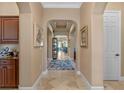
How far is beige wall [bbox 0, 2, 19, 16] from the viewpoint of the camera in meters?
6.09

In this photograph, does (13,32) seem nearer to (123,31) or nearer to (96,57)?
(96,57)

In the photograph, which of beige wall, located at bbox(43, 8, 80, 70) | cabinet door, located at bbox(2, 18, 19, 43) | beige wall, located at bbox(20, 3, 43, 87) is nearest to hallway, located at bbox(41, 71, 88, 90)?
beige wall, located at bbox(20, 3, 43, 87)

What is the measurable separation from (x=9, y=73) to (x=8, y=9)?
2.02 m

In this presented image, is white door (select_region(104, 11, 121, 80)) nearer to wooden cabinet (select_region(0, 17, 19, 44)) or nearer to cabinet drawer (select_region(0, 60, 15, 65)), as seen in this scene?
wooden cabinet (select_region(0, 17, 19, 44))

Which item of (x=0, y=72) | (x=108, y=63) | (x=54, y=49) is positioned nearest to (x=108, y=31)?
(x=108, y=63)

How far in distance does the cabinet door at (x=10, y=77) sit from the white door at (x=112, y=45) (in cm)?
298

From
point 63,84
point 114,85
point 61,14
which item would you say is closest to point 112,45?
point 114,85

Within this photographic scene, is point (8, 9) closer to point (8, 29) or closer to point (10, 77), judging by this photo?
point (8, 29)

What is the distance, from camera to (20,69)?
5.05 m

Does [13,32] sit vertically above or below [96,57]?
above

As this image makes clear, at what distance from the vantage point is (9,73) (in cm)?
532

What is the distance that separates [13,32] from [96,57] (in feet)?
7.84

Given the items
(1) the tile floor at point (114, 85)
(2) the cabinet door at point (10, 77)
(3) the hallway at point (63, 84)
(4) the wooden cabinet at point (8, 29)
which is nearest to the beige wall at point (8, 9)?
(4) the wooden cabinet at point (8, 29)

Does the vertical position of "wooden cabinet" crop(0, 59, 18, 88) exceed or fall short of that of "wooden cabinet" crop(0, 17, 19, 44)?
it falls short
